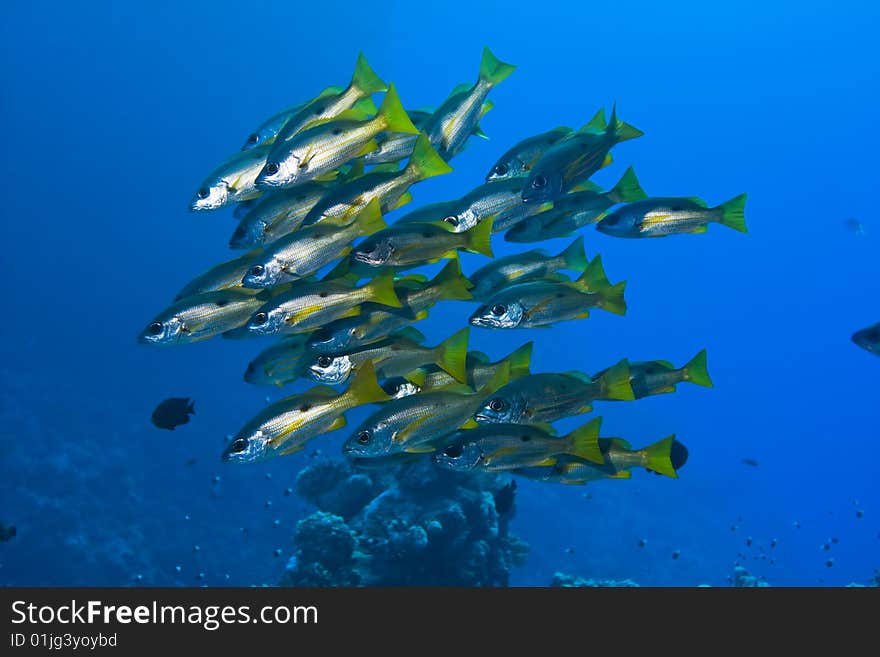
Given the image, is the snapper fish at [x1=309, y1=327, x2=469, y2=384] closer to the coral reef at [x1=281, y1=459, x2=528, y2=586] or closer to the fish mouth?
the fish mouth

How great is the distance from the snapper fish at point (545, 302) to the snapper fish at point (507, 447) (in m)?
0.80

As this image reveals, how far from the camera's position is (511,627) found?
5.93 metres

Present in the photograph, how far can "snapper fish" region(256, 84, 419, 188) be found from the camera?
14.1 feet

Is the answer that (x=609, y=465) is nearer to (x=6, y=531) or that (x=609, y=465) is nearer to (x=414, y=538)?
(x=414, y=538)

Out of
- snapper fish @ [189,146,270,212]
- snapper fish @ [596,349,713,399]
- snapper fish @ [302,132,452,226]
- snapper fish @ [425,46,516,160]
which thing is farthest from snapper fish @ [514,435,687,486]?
snapper fish @ [189,146,270,212]

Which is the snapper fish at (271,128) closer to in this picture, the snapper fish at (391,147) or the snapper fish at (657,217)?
the snapper fish at (391,147)

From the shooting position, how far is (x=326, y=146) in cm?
434

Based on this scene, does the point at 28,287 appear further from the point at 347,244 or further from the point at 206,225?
the point at 347,244

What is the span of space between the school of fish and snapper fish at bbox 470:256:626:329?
0.5 inches

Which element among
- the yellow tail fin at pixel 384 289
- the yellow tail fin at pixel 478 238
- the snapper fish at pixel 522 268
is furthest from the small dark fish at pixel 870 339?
the yellow tail fin at pixel 384 289

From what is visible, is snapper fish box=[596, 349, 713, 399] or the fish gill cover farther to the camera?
snapper fish box=[596, 349, 713, 399]

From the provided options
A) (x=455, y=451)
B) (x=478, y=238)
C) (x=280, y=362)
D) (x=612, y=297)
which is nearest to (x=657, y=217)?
(x=612, y=297)

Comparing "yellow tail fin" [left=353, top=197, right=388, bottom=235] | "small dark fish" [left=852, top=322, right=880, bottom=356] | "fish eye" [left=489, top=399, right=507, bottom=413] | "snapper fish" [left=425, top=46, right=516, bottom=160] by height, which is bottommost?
"fish eye" [left=489, top=399, right=507, bottom=413]

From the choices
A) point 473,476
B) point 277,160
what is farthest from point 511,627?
point 473,476
